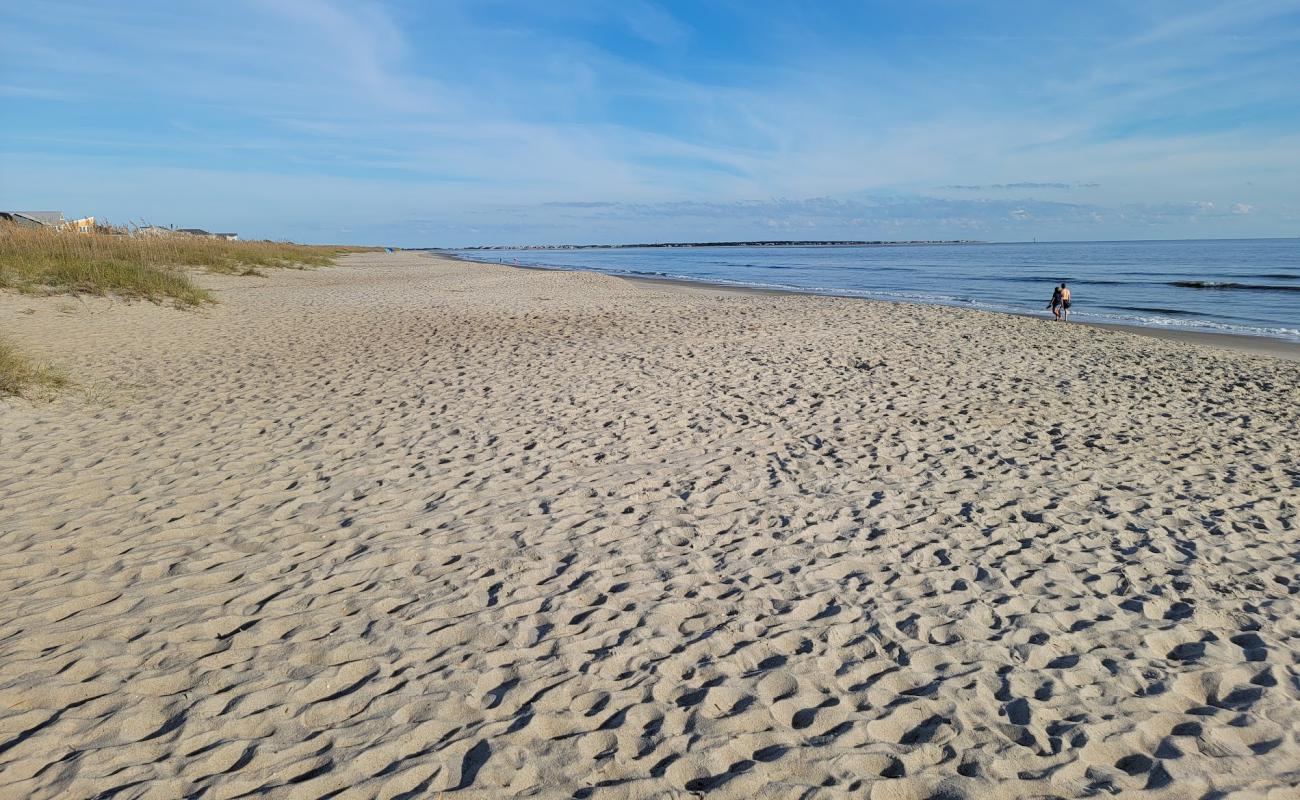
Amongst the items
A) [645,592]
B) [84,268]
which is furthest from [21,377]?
[84,268]

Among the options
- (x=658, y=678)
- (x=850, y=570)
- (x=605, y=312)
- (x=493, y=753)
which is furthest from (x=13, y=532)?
(x=605, y=312)

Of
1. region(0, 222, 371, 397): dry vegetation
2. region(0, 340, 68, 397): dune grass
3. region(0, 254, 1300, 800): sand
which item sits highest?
region(0, 222, 371, 397): dry vegetation

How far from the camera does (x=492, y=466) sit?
20.5 feet

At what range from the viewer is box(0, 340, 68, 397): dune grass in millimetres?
7805

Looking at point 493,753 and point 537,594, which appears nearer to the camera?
point 493,753

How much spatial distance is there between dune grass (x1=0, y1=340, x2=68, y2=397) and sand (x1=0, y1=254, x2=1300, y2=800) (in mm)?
343

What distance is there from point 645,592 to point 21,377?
7964 millimetres

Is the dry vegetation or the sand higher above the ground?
the dry vegetation

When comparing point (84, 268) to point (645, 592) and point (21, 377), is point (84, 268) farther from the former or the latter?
point (645, 592)

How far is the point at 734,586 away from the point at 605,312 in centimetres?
1425

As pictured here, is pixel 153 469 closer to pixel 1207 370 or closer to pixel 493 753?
pixel 493 753

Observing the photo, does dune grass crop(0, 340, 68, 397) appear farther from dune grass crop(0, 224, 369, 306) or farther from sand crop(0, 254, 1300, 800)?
dune grass crop(0, 224, 369, 306)

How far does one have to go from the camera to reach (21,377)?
798 centimetres

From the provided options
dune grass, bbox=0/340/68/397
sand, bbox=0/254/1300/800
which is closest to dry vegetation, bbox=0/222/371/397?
dune grass, bbox=0/340/68/397
